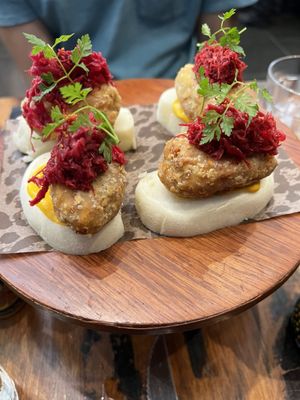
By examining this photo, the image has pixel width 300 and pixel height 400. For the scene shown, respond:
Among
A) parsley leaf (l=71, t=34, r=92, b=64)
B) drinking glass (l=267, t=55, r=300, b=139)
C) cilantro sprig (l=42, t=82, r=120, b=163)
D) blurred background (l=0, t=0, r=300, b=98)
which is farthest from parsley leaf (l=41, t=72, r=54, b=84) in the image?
blurred background (l=0, t=0, r=300, b=98)

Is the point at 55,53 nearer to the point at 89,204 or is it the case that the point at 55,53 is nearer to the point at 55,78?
the point at 55,78

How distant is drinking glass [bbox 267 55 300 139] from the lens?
2277mm

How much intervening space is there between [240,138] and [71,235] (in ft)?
1.97

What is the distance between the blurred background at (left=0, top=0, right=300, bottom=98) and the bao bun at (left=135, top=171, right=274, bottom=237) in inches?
121

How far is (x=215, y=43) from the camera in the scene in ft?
5.57

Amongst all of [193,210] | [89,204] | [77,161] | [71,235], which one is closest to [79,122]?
[77,161]

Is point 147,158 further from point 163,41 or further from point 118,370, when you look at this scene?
point 163,41

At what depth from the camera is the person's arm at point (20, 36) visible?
7.73 ft

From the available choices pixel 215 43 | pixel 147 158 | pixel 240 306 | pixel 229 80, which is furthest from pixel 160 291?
pixel 215 43

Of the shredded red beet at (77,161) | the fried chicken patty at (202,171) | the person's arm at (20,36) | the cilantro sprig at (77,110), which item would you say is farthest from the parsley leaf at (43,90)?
the person's arm at (20,36)

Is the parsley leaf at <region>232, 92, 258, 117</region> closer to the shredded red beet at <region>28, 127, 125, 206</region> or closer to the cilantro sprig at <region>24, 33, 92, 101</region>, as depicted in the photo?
the shredded red beet at <region>28, 127, 125, 206</region>

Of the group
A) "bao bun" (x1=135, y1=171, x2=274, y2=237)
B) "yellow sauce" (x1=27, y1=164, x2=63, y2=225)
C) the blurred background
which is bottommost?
the blurred background

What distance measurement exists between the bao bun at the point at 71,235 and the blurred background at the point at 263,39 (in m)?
3.04

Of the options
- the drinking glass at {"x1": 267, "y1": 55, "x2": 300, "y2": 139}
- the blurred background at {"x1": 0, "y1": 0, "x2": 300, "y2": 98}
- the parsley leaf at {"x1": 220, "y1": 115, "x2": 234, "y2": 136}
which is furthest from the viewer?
the blurred background at {"x1": 0, "y1": 0, "x2": 300, "y2": 98}
